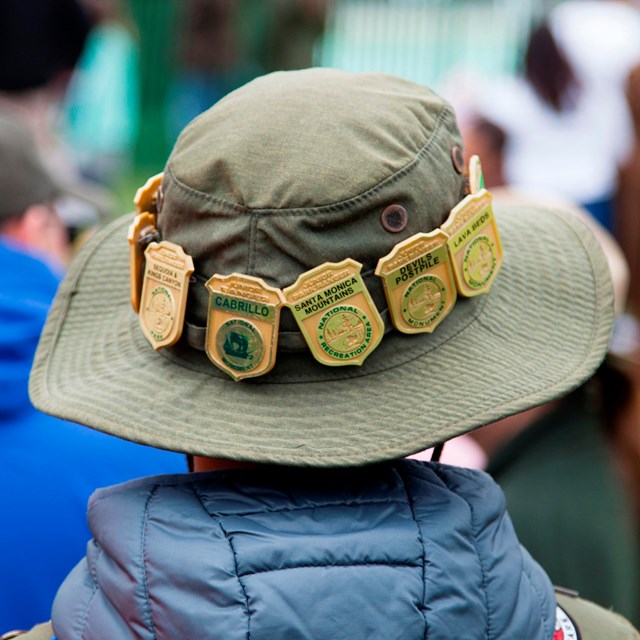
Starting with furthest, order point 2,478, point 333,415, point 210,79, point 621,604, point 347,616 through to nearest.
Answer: point 210,79, point 621,604, point 2,478, point 333,415, point 347,616

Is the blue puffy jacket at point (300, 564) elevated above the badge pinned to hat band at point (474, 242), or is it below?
below

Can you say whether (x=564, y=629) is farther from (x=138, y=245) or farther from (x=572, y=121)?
(x=572, y=121)

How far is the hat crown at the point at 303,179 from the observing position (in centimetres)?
115

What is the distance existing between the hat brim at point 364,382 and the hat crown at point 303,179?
0.38 feet

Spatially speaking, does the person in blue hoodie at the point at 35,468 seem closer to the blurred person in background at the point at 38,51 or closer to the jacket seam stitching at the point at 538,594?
the jacket seam stitching at the point at 538,594

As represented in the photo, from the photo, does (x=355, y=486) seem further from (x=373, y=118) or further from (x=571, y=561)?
(x=571, y=561)

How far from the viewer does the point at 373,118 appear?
1.21 m

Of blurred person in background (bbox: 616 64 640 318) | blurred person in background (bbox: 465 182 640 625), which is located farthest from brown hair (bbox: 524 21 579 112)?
blurred person in background (bbox: 465 182 640 625)

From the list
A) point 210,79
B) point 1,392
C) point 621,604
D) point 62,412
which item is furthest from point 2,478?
point 210,79

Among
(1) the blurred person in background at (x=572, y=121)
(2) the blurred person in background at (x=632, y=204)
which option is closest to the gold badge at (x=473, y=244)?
(2) the blurred person in background at (x=632, y=204)

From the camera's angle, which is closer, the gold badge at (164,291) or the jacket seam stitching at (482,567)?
the jacket seam stitching at (482,567)

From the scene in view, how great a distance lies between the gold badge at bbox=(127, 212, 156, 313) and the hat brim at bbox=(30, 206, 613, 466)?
0.24 ft

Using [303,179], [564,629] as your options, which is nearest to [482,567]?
[564,629]

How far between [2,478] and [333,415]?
0.83 m
